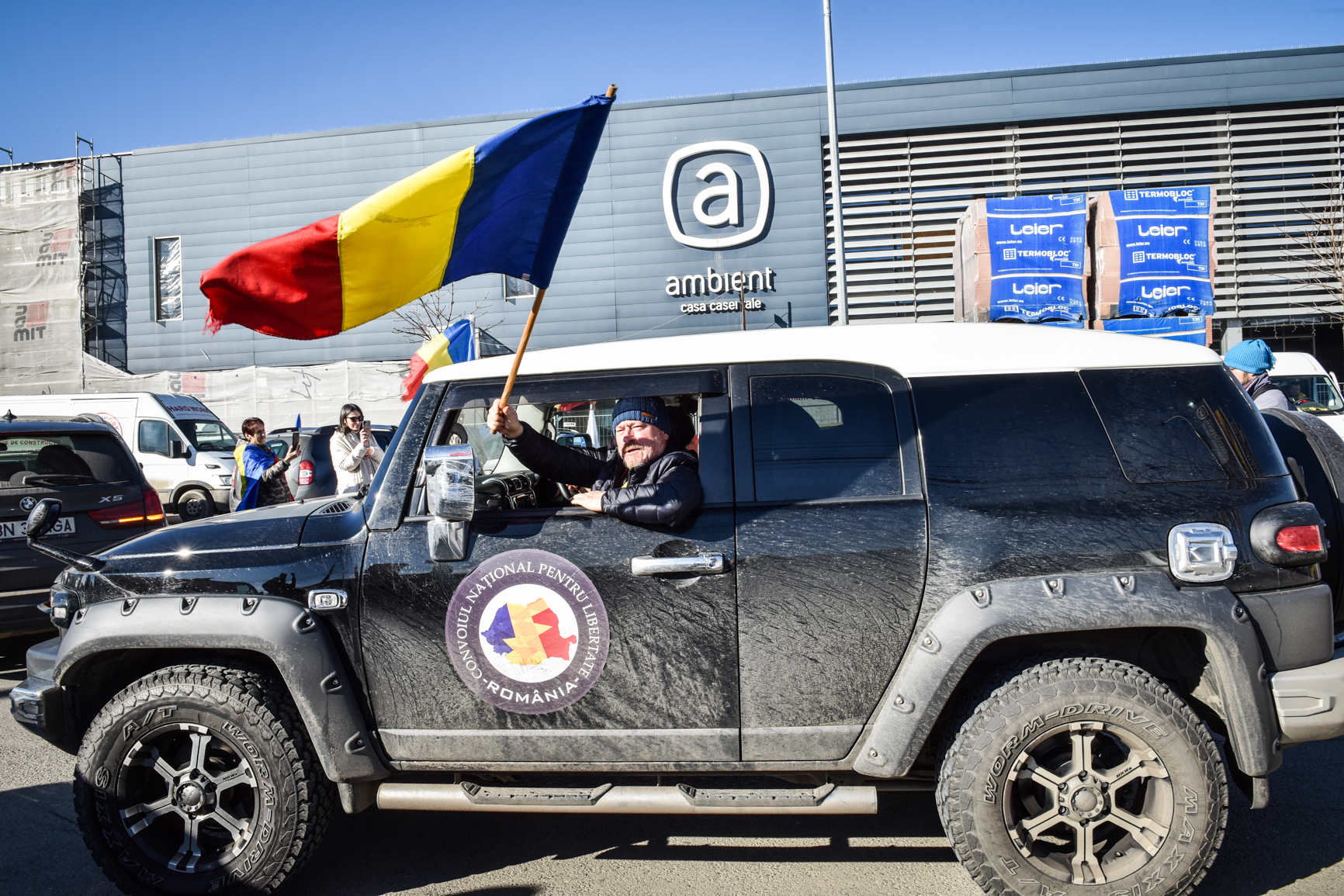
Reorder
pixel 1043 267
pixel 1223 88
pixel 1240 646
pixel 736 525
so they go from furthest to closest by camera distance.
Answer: pixel 1223 88, pixel 1043 267, pixel 736 525, pixel 1240 646

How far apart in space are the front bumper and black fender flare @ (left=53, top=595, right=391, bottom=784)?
0.18 metres

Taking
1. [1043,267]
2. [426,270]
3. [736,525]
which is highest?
[1043,267]

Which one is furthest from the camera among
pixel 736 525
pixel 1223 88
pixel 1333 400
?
Result: pixel 1223 88

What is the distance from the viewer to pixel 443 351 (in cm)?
688

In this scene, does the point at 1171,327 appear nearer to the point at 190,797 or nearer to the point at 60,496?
the point at 190,797

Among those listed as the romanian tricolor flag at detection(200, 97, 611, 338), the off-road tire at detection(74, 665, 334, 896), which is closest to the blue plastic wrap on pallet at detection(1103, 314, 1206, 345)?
the romanian tricolor flag at detection(200, 97, 611, 338)

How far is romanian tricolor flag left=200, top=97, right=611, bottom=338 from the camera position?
2.72 meters

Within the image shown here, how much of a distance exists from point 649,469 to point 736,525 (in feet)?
1.60

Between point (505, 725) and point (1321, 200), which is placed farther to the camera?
point (1321, 200)

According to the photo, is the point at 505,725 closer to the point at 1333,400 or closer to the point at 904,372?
the point at 904,372

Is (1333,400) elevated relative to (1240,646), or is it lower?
elevated

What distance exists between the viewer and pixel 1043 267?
8359mm

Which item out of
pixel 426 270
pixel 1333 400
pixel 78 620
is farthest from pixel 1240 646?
pixel 1333 400

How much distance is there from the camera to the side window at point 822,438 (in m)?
2.74
